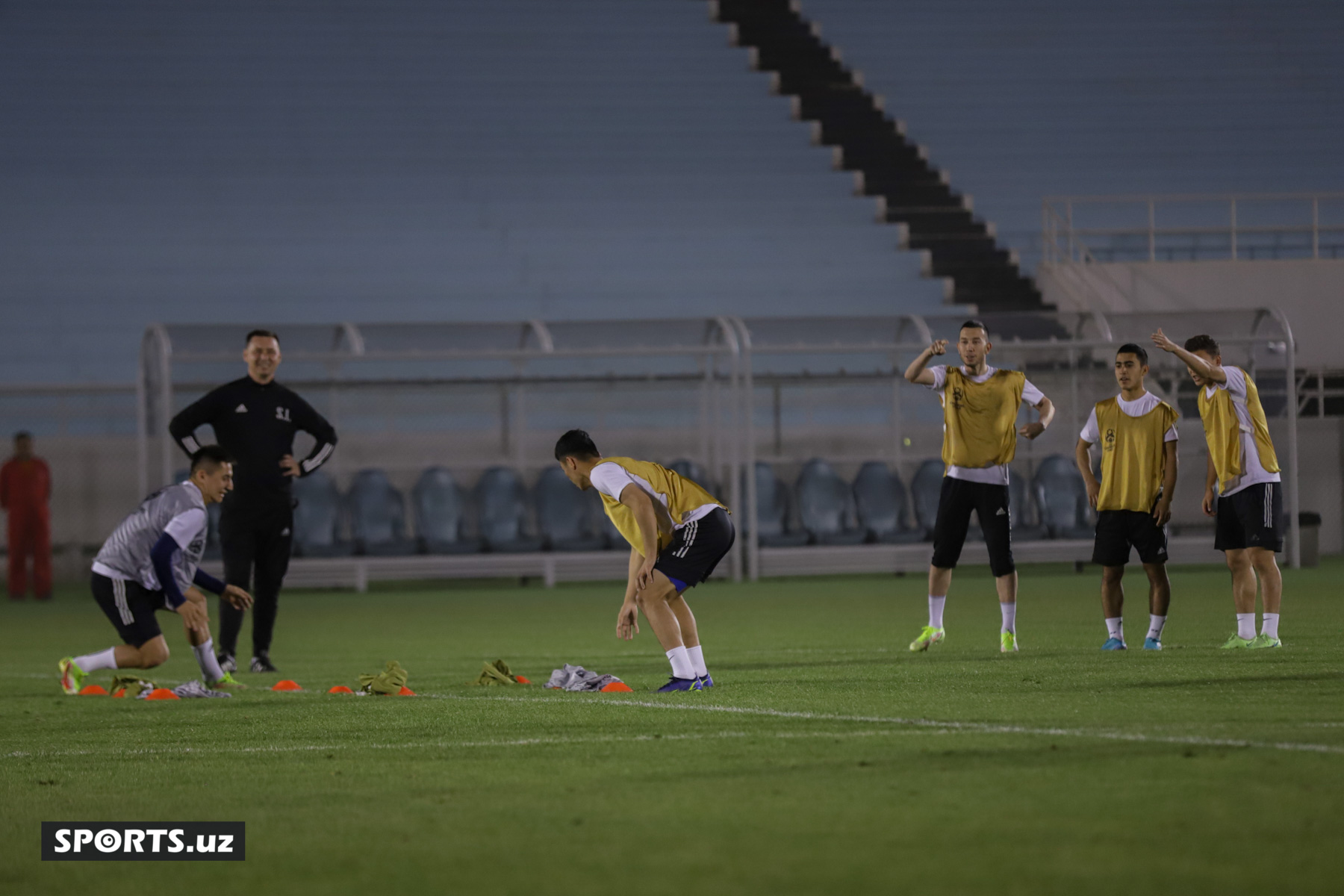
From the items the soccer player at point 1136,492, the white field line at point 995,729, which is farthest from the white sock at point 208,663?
the soccer player at point 1136,492

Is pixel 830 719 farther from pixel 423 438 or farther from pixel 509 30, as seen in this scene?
pixel 509 30

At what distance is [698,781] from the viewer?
5320 millimetres

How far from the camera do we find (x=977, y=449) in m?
9.95

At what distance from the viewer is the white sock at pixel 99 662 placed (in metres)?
8.95

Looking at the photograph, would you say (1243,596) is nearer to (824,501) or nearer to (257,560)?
(257,560)

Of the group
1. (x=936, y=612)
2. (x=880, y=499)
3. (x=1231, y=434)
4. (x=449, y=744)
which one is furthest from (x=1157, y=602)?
(x=880, y=499)

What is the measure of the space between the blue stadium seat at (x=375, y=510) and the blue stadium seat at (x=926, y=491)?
5.84 metres

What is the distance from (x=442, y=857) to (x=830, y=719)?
2.66 meters

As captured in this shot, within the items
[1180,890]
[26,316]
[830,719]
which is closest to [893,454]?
[26,316]

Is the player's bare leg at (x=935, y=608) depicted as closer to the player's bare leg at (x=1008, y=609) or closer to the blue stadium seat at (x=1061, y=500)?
the player's bare leg at (x=1008, y=609)

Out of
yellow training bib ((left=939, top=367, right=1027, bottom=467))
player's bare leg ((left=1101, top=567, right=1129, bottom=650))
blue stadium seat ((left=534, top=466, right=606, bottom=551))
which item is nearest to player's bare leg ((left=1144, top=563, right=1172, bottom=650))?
player's bare leg ((left=1101, top=567, right=1129, bottom=650))

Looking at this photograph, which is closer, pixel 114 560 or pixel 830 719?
pixel 830 719

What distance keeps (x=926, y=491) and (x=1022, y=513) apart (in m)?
1.15

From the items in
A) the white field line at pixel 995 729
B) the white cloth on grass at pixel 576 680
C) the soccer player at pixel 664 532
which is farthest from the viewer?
→ the white cloth on grass at pixel 576 680
